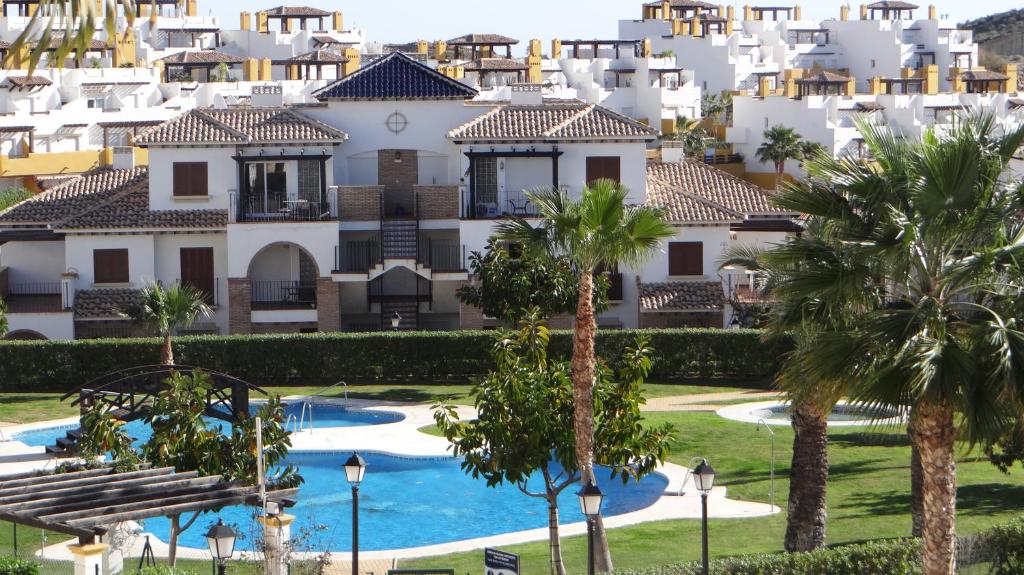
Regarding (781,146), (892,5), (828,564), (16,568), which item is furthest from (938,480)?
(892,5)

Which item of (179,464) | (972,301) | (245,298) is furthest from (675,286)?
(972,301)

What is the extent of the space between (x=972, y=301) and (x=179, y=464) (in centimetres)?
1150

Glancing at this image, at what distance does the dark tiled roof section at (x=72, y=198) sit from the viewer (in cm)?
4944

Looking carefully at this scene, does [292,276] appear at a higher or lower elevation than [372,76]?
lower

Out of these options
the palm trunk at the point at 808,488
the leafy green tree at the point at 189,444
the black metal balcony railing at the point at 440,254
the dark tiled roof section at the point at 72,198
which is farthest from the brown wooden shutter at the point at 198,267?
the palm trunk at the point at 808,488

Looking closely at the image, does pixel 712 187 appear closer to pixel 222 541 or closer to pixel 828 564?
pixel 828 564

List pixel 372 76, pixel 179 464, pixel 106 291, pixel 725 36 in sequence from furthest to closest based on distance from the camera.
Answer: pixel 725 36 < pixel 372 76 < pixel 106 291 < pixel 179 464

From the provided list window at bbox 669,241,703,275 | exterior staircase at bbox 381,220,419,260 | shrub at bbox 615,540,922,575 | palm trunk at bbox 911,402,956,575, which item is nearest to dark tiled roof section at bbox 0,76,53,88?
exterior staircase at bbox 381,220,419,260

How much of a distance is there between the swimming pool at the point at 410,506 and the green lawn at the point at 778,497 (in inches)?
84.2

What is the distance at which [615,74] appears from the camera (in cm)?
11200

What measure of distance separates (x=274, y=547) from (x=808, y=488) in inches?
315

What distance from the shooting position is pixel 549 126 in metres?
49.5

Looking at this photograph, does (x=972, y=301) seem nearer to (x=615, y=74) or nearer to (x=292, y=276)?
(x=292, y=276)

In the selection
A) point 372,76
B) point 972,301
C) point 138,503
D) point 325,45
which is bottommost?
point 138,503
